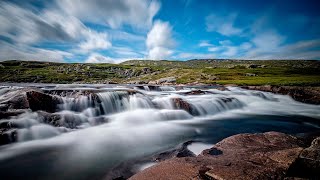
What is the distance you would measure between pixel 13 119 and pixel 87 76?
144 m

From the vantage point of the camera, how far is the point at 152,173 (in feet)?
18.6

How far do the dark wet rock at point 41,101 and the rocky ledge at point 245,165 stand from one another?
11.6 metres

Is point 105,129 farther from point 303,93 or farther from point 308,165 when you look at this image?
point 303,93

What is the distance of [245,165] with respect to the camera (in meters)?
5.53

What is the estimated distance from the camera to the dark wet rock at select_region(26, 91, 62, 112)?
13679 millimetres

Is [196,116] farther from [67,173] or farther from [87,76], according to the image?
[87,76]

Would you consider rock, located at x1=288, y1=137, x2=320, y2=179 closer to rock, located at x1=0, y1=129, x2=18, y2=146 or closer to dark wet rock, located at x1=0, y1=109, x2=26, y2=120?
rock, located at x1=0, y1=129, x2=18, y2=146

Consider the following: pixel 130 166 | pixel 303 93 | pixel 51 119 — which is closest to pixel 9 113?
pixel 51 119

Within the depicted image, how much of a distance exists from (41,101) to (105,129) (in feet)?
17.5

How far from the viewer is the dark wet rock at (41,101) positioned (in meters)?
13.7

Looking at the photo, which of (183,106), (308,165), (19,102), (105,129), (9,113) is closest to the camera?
(308,165)

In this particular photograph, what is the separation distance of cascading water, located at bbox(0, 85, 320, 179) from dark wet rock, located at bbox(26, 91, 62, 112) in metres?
0.48

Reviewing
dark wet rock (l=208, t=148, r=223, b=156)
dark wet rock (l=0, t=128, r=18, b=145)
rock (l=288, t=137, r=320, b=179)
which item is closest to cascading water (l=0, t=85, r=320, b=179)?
dark wet rock (l=0, t=128, r=18, b=145)

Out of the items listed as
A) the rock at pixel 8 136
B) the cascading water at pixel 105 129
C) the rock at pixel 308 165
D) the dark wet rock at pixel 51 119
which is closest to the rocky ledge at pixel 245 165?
the rock at pixel 308 165
